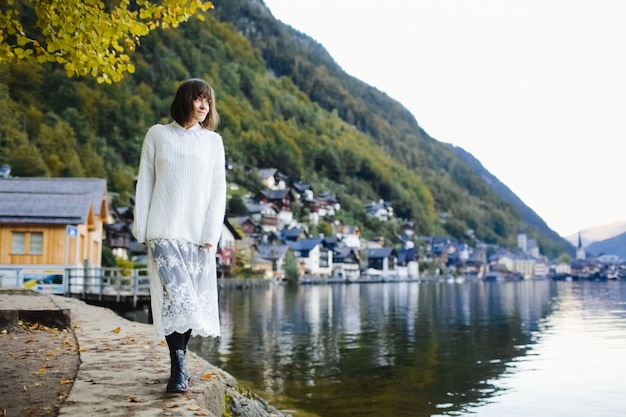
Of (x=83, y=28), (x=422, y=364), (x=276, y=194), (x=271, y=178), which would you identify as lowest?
(x=422, y=364)

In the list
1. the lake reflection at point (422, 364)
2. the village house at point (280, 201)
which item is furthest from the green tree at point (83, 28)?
the village house at point (280, 201)

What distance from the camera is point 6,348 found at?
846cm

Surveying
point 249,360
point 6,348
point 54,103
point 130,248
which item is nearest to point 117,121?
point 54,103

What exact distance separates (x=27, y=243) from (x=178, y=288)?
27651 mm

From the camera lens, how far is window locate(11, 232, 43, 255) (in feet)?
100.0

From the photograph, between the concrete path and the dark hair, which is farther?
the dark hair

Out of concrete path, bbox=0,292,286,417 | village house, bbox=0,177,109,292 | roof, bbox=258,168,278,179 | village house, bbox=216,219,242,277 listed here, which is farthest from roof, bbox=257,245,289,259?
concrete path, bbox=0,292,286,417

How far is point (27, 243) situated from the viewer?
3069cm

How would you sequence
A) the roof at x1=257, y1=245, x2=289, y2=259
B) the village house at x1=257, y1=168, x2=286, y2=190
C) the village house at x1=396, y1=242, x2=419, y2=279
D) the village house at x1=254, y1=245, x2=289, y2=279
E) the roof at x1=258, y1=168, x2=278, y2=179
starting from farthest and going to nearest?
the village house at x1=396, y1=242, x2=419, y2=279 → the roof at x1=258, y1=168, x2=278, y2=179 → the village house at x1=257, y1=168, x2=286, y2=190 → the roof at x1=257, y1=245, x2=289, y2=259 → the village house at x1=254, y1=245, x2=289, y2=279

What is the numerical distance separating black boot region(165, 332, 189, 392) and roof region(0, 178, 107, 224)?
86.3 feet

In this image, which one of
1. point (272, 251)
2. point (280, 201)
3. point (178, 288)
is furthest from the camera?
point (280, 201)

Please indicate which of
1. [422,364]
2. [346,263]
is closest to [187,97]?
[422,364]

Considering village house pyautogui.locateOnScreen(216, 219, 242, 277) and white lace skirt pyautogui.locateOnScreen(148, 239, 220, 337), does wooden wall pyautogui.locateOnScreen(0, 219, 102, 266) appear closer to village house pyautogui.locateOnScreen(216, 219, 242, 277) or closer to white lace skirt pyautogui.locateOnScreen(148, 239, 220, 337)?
white lace skirt pyautogui.locateOnScreen(148, 239, 220, 337)

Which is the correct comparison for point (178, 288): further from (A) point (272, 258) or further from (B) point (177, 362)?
(A) point (272, 258)
